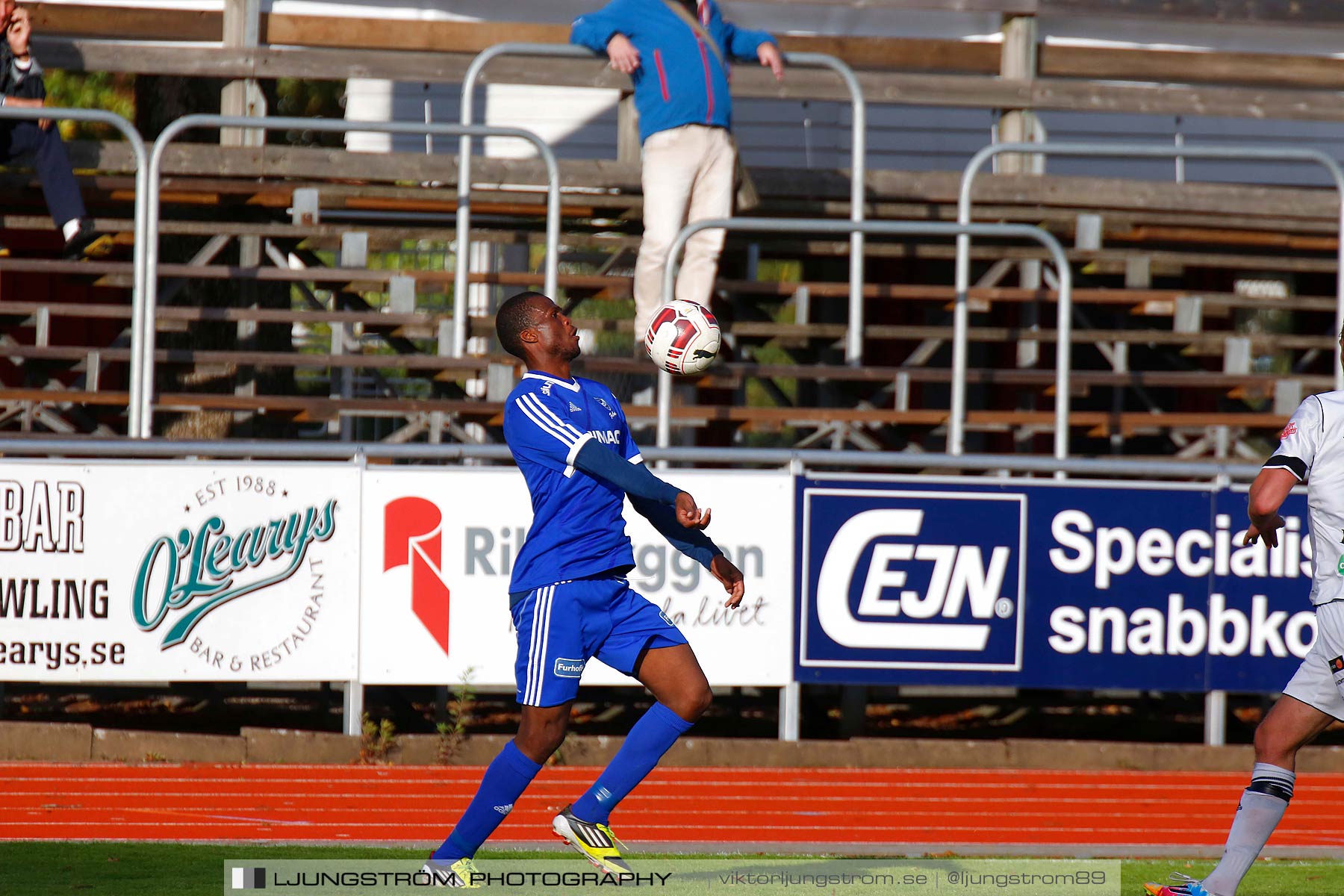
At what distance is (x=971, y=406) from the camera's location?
583 inches

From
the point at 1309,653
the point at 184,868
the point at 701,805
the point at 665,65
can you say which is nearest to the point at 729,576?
the point at 1309,653

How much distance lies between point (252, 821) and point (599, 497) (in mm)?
2728

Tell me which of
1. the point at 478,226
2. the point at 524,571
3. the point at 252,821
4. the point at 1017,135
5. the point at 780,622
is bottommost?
the point at 252,821

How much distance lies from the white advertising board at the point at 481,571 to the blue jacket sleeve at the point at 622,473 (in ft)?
10.9

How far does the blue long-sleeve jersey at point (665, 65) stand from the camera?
1053cm

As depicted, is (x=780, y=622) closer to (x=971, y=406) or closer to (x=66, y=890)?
(x=66, y=890)

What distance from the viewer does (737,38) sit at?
36.1 ft

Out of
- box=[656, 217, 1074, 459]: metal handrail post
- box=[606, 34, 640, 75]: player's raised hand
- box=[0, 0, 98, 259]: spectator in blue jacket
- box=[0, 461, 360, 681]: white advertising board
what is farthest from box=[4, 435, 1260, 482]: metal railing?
box=[606, 34, 640, 75]: player's raised hand

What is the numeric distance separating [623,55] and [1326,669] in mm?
6267

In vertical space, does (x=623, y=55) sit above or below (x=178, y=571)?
above

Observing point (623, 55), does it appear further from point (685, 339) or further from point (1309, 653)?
point (1309, 653)

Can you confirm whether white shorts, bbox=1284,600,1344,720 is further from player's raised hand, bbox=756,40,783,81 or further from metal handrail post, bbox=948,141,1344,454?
player's raised hand, bbox=756,40,783,81

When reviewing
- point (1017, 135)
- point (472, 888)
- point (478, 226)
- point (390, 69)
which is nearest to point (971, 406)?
point (1017, 135)

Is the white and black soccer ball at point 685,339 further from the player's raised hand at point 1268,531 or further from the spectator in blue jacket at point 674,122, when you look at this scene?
the spectator in blue jacket at point 674,122
